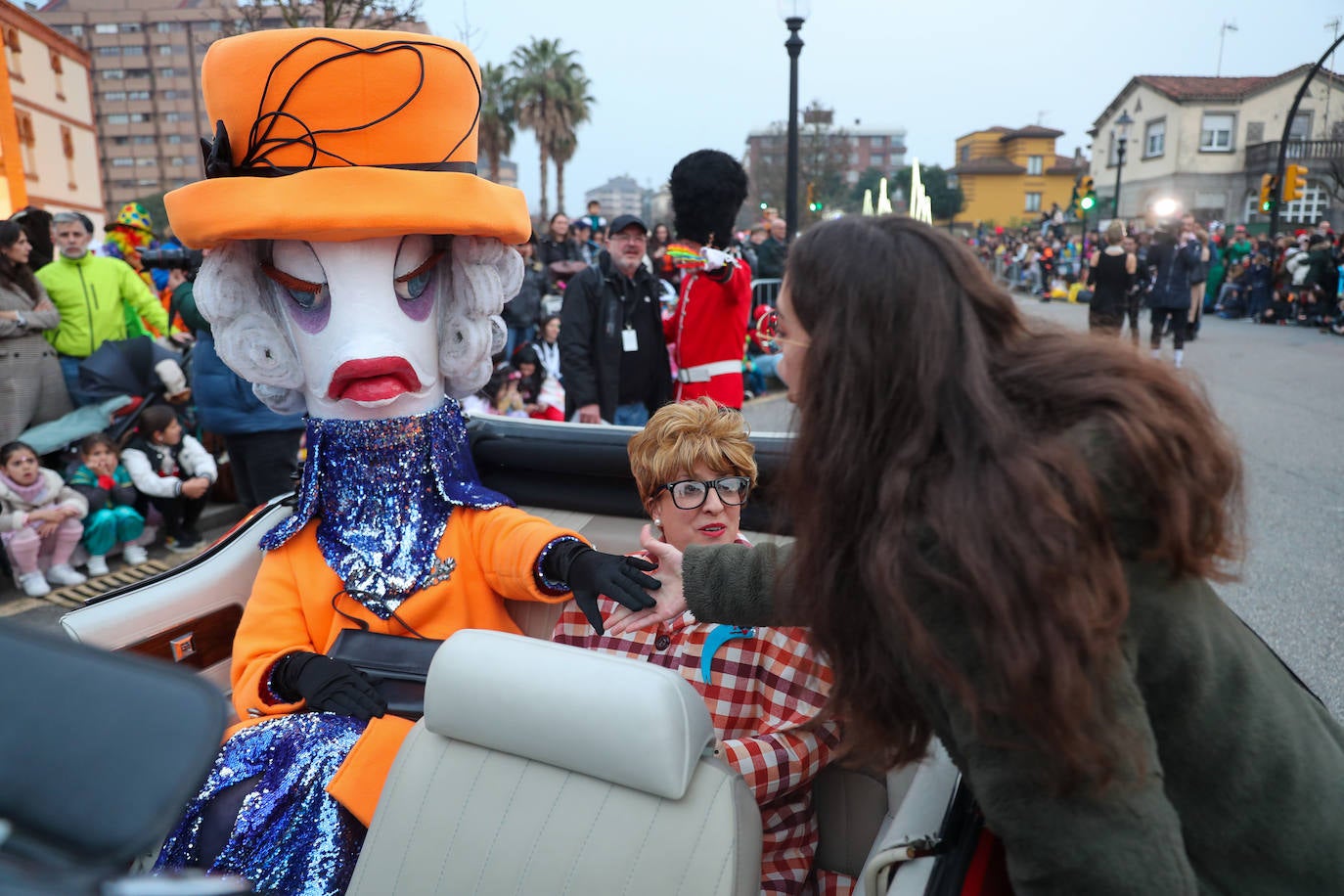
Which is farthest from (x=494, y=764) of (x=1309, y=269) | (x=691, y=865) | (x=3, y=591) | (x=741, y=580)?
(x=1309, y=269)

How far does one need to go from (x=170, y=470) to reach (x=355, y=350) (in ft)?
13.0

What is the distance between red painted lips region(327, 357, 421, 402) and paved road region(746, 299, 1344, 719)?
100 centimetres

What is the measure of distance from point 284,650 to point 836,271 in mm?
1638

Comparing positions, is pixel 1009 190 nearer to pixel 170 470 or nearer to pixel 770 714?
pixel 170 470

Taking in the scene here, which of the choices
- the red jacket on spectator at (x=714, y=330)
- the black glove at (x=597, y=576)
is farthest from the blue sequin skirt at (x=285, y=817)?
the red jacket on spectator at (x=714, y=330)

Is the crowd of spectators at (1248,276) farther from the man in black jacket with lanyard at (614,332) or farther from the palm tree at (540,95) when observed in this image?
the palm tree at (540,95)

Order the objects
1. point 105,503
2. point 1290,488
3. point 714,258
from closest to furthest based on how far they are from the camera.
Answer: point 714,258
point 105,503
point 1290,488

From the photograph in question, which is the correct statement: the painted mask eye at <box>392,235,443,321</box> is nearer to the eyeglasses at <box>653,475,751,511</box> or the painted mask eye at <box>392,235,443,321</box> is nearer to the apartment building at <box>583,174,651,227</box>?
the eyeglasses at <box>653,475,751,511</box>


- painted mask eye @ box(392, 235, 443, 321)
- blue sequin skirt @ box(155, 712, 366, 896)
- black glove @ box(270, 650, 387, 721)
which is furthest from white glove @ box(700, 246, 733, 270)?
blue sequin skirt @ box(155, 712, 366, 896)

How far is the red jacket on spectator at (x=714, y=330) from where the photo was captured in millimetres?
4363

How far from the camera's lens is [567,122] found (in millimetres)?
36188

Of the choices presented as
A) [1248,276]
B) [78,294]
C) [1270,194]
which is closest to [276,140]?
[78,294]

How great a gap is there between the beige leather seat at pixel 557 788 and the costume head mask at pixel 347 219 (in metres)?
1.00

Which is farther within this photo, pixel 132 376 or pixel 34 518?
pixel 132 376
